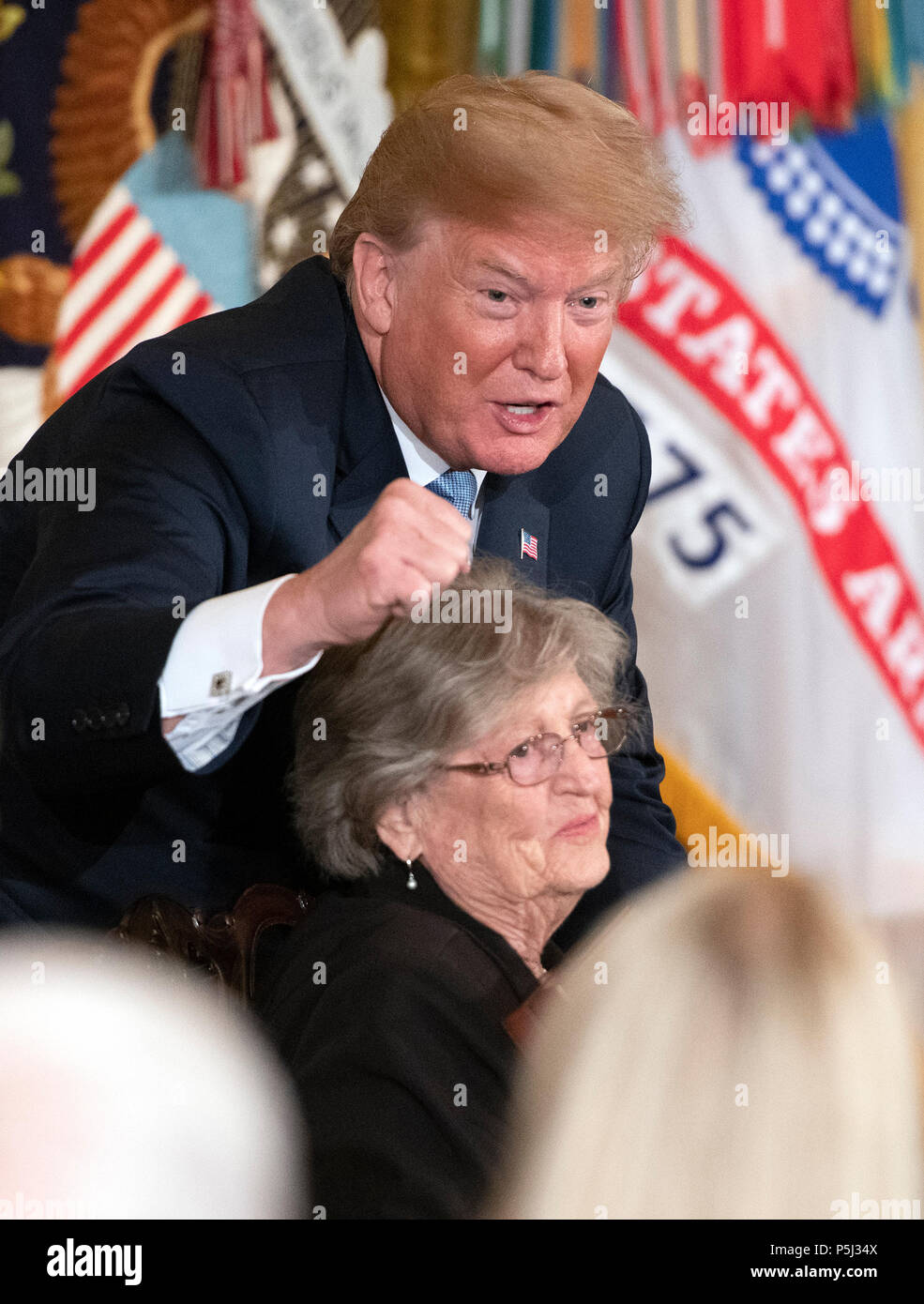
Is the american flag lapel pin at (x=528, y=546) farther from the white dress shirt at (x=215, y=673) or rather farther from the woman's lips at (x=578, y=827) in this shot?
the white dress shirt at (x=215, y=673)

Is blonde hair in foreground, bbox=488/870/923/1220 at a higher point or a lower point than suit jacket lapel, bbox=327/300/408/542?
lower

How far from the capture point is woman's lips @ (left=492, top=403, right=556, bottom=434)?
1555 millimetres

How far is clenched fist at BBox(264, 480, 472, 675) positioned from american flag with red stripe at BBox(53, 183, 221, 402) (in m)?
1.85

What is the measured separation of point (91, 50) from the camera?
2811mm

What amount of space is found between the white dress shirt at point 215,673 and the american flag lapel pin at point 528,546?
0.54 metres

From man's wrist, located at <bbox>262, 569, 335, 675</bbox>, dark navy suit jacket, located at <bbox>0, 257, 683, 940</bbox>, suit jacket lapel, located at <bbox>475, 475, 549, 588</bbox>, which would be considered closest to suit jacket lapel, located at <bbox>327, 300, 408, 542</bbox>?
dark navy suit jacket, located at <bbox>0, 257, 683, 940</bbox>

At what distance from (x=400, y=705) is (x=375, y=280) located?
468mm

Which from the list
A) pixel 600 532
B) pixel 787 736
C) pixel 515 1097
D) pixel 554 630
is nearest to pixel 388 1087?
pixel 515 1097

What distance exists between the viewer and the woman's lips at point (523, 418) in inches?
61.2

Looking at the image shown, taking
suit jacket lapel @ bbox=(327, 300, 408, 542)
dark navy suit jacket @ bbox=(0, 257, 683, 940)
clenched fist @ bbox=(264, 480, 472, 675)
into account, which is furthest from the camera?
suit jacket lapel @ bbox=(327, 300, 408, 542)

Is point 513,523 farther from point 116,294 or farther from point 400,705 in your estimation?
point 116,294

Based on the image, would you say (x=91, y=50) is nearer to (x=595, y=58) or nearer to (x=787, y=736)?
(x=595, y=58)

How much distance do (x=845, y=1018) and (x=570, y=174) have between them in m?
0.86

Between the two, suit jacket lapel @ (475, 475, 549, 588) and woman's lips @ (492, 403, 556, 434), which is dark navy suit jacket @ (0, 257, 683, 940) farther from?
woman's lips @ (492, 403, 556, 434)
